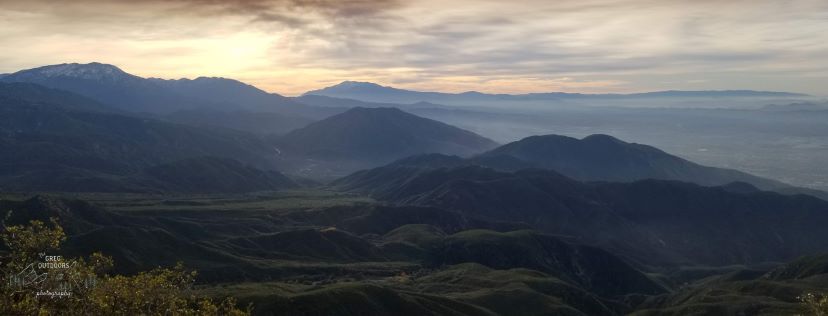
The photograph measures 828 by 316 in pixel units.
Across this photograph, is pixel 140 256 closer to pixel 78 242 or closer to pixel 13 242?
pixel 78 242

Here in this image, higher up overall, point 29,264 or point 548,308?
point 29,264

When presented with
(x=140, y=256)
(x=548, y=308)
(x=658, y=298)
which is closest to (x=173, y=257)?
(x=140, y=256)

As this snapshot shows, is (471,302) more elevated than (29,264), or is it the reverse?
Result: (29,264)

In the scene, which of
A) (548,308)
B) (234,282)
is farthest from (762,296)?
(234,282)

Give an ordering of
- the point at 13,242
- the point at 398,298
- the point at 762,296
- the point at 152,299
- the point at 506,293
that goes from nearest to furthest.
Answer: the point at 13,242 < the point at 152,299 < the point at 398,298 < the point at 762,296 < the point at 506,293

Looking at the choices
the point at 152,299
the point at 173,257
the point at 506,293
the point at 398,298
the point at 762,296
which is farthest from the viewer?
the point at 173,257

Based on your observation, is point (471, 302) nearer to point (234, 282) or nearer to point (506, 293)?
point (506, 293)

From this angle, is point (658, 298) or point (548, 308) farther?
point (658, 298)

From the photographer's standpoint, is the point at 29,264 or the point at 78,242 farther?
the point at 78,242

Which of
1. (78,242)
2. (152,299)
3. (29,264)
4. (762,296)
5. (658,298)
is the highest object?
(29,264)
